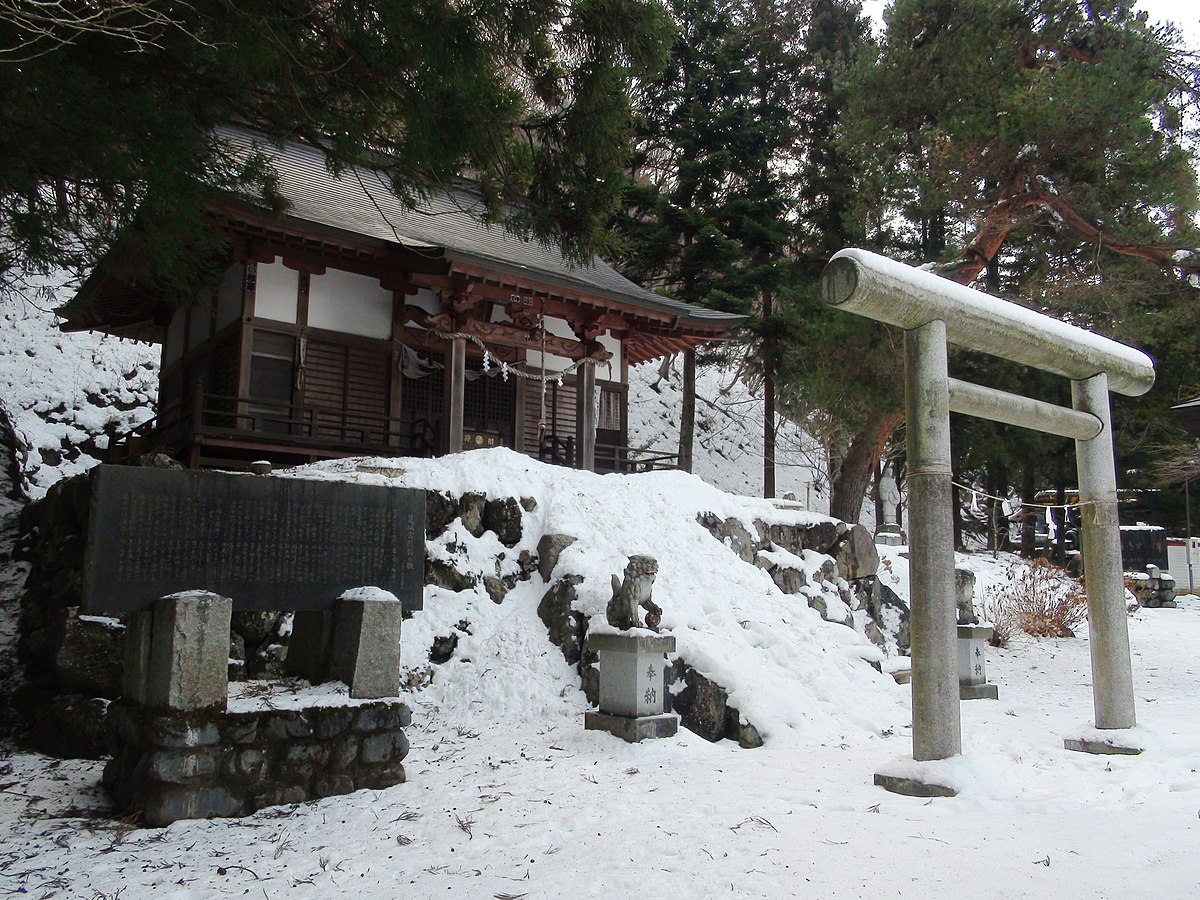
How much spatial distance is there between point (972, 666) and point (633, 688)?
534 cm

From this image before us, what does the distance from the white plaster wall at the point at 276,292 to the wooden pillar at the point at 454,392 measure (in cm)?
238

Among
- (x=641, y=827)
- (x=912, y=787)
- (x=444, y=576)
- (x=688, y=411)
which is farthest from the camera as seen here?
(x=688, y=411)

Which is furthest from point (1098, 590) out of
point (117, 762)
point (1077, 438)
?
point (117, 762)

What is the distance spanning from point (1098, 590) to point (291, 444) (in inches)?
381

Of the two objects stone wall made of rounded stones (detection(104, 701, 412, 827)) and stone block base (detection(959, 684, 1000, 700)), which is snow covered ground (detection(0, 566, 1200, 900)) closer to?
Answer: stone wall made of rounded stones (detection(104, 701, 412, 827))

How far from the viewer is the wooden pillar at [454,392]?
13.5 metres

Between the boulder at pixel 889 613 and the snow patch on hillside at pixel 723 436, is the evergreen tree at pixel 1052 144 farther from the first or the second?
the snow patch on hillside at pixel 723 436

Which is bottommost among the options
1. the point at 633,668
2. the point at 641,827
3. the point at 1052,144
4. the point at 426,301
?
the point at 641,827

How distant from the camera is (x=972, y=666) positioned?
1058cm

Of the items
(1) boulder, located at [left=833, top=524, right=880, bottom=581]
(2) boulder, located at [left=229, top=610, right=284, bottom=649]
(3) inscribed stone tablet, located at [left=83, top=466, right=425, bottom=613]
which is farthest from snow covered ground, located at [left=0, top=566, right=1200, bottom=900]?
(1) boulder, located at [left=833, top=524, right=880, bottom=581]

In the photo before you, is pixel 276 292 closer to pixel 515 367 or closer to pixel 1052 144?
pixel 515 367

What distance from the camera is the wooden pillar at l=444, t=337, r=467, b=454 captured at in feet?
44.2

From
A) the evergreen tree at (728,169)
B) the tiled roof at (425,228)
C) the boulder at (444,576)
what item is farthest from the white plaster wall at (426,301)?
the evergreen tree at (728,169)

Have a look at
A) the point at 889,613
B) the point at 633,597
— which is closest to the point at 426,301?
the point at 633,597
